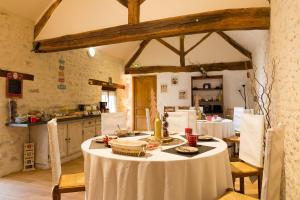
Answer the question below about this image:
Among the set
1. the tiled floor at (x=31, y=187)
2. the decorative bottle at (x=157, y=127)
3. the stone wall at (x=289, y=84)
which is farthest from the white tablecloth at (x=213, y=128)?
the decorative bottle at (x=157, y=127)

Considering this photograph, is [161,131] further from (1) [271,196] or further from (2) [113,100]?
(2) [113,100]

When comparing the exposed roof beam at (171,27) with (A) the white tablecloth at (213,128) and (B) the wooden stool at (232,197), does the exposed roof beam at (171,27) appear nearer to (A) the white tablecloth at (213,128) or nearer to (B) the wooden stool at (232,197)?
(A) the white tablecloth at (213,128)

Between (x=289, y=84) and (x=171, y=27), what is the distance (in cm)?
202

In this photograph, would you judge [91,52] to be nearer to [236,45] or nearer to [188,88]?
[188,88]

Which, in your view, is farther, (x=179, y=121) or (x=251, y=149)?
(x=179, y=121)

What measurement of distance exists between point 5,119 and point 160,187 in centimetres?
351

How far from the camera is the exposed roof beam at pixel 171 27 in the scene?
11.0 ft

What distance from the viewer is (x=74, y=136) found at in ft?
15.6

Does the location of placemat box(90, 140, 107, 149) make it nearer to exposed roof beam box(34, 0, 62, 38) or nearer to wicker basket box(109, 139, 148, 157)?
wicker basket box(109, 139, 148, 157)

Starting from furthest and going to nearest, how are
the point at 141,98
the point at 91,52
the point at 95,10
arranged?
1. the point at 141,98
2. the point at 91,52
3. the point at 95,10

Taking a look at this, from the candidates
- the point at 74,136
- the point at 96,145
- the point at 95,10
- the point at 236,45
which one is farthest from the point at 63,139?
the point at 236,45

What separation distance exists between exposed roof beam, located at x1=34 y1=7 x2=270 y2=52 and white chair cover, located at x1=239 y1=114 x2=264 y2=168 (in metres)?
1.60

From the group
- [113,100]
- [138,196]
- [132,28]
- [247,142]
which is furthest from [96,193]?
[113,100]

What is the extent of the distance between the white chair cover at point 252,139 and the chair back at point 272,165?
2.33 ft
